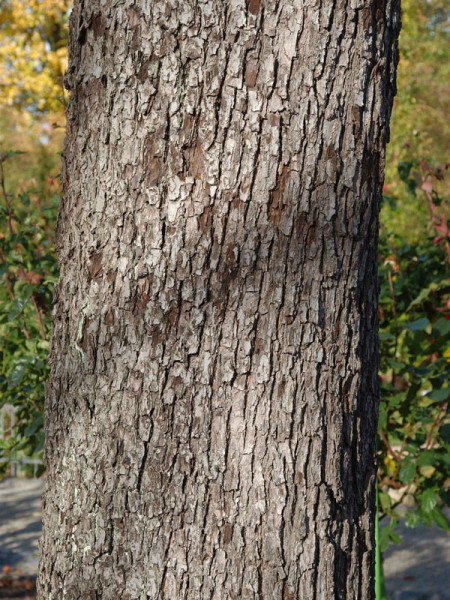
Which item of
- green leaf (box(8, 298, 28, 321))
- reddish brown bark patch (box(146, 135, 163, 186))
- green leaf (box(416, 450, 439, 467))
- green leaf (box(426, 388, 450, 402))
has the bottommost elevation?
green leaf (box(416, 450, 439, 467))

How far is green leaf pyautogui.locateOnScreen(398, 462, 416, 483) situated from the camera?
102 inches

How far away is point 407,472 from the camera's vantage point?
260 centimetres

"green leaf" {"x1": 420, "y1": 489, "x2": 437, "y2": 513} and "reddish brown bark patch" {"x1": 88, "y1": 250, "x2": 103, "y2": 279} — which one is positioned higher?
"reddish brown bark patch" {"x1": 88, "y1": 250, "x2": 103, "y2": 279}

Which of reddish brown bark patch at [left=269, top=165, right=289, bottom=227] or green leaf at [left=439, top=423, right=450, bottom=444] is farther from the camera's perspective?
green leaf at [left=439, top=423, right=450, bottom=444]

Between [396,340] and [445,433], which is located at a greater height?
[396,340]

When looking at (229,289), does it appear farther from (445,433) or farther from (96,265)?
(445,433)

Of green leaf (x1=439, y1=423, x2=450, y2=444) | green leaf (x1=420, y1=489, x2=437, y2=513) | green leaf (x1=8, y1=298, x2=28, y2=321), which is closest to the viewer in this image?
green leaf (x1=439, y1=423, x2=450, y2=444)

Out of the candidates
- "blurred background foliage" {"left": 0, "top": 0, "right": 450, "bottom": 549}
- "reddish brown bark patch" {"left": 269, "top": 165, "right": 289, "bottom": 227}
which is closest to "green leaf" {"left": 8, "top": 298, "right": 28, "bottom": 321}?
"blurred background foliage" {"left": 0, "top": 0, "right": 450, "bottom": 549}

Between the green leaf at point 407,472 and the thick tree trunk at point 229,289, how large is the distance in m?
1.27

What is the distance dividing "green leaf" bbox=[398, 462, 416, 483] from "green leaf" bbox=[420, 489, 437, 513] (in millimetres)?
129

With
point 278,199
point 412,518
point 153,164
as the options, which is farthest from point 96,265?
point 412,518

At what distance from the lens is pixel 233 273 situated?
4.37ft

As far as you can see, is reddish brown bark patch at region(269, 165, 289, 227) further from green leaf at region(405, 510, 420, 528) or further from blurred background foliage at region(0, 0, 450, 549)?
green leaf at region(405, 510, 420, 528)

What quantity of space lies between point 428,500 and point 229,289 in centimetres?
170
